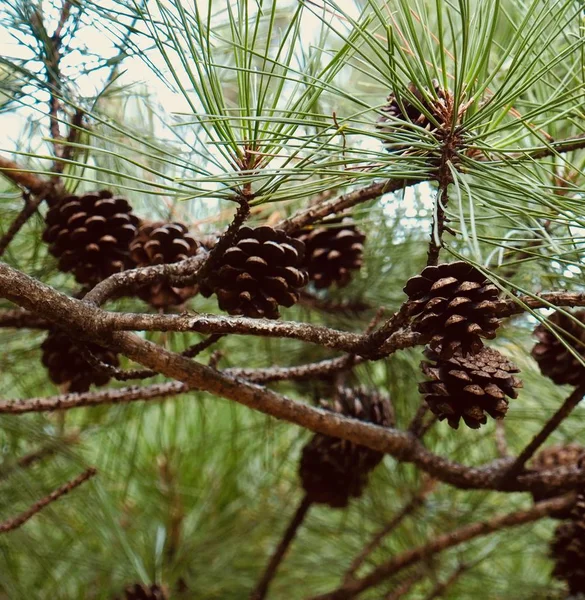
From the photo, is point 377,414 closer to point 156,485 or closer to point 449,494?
point 449,494

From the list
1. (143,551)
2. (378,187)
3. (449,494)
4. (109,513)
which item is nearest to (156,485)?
(143,551)

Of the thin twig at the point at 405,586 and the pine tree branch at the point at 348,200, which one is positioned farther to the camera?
the thin twig at the point at 405,586

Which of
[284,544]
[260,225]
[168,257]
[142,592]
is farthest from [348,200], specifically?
[142,592]

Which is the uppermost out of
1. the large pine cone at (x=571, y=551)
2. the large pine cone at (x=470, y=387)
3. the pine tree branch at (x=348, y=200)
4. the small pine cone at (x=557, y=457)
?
the pine tree branch at (x=348, y=200)

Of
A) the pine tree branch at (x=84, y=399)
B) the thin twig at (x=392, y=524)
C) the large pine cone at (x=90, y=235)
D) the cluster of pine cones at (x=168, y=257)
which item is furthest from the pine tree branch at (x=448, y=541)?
the large pine cone at (x=90, y=235)

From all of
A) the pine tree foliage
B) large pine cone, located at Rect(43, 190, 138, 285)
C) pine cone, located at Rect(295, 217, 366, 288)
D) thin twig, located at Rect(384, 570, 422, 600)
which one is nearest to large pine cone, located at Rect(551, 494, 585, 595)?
the pine tree foliage

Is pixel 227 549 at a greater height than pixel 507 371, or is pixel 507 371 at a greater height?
pixel 507 371

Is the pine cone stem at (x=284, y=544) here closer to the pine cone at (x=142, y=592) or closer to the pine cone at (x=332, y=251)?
the pine cone at (x=142, y=592)

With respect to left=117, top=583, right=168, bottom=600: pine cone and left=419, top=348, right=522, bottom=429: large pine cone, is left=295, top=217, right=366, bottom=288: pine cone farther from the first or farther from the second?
left=117, top=583, right=168, bottom=600: pine cone
